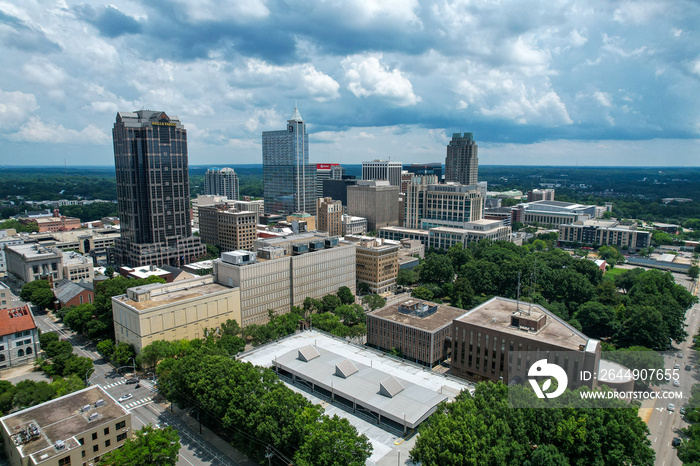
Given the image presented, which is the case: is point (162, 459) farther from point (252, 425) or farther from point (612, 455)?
point (612, 455)

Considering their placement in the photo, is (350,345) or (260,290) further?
(260,290)

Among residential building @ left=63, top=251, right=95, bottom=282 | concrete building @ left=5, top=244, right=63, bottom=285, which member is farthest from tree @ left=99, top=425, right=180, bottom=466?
concrete building @ left=5, top=244, right=63, bottom=285

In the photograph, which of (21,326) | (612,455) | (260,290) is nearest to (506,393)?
(612,455)

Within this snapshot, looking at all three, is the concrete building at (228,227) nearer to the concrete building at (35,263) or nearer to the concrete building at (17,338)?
the concrete building at (35,263)

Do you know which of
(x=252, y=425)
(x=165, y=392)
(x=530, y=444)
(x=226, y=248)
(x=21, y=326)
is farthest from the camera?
(x=226, y=248)

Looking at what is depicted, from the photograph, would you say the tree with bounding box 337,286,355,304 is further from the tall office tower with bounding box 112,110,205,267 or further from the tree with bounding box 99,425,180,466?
the tall office tower with bounding box 112,110,205,267

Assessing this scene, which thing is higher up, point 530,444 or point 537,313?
point 537,313
